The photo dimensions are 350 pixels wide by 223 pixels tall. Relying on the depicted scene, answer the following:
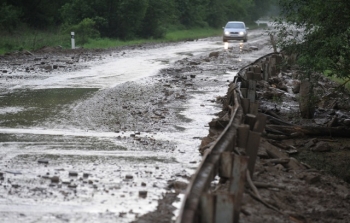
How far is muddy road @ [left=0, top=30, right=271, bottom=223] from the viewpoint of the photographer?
8.13 meters

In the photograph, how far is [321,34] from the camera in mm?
14070

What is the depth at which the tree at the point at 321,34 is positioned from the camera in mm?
13320

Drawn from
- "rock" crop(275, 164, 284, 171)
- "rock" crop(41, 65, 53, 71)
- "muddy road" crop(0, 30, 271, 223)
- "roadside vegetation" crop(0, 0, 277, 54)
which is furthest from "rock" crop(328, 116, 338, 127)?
"roadside vegetation" crop(0, 0, 277, 54)

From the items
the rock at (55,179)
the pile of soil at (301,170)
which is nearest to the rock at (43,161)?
the rock at (55,179)

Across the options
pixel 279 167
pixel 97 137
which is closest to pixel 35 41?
pixel 97 137

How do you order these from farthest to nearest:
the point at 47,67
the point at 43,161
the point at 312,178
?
the point at 47,67, the point at 43,161, the point at 312,178

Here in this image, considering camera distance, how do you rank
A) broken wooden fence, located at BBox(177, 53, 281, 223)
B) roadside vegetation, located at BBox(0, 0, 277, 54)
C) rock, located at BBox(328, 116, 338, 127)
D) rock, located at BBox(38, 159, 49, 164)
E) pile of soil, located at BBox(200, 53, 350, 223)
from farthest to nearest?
roadside vegetation, located at BBox(0, 0, 277, 54), rock, located at BBox(328, 116, 338, 127), rock, located at BBox(38, 159, 49, 164), pile of soil, located at BBox(200, 53, 350, 223), broken wooden fence, located at BBox(177, 53, 281, 223)

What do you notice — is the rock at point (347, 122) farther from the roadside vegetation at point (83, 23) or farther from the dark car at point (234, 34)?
the dark car at point (234, 34)

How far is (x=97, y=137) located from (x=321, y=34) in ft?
15.8

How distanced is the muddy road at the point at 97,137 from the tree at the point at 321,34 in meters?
2.39

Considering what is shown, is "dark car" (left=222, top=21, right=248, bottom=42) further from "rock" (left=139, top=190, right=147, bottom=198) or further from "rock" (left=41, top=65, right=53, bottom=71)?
"rock" (left=139, top=190, right=147, bottom=198)

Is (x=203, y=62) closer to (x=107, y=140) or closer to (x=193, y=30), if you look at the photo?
(x=107, y=140)

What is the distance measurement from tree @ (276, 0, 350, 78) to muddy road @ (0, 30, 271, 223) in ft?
7.85

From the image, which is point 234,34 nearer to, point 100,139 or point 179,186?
point 100,139
